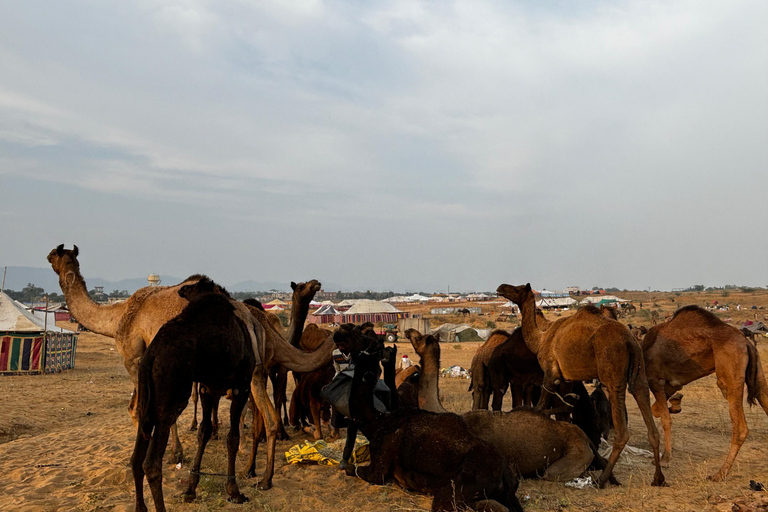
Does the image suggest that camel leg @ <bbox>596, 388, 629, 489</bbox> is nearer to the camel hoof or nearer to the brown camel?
the camel hoof

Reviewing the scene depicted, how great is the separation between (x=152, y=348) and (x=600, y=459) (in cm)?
600

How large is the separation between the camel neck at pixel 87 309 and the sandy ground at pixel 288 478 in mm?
1947

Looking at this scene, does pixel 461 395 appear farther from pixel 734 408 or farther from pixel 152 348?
pixel 152 348

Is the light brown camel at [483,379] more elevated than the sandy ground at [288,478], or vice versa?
the light brown camel at [483,379]

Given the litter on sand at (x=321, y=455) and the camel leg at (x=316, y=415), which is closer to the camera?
the litter on sand at (x=321, y=455)

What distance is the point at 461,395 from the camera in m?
14.9

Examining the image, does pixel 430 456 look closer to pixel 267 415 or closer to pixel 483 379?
pixel 267 415

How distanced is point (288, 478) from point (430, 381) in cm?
244

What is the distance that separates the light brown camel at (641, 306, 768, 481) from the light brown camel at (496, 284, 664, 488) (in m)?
1.12

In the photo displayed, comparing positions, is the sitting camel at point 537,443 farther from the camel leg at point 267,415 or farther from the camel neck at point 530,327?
the camel leg at point 267,415

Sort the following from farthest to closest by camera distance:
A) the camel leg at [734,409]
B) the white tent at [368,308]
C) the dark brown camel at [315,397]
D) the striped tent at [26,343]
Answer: the white tent at [368,308] → the striped tent at [26,343] → the dark brown camel at [315,397] → the camel leg at [734,409]

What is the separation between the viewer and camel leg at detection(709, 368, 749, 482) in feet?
23.2

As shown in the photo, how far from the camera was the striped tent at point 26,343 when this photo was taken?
20.3 m

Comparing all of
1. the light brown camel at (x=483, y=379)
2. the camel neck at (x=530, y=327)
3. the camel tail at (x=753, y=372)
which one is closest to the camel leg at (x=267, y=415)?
the camel neck at (x=530, y=327)
